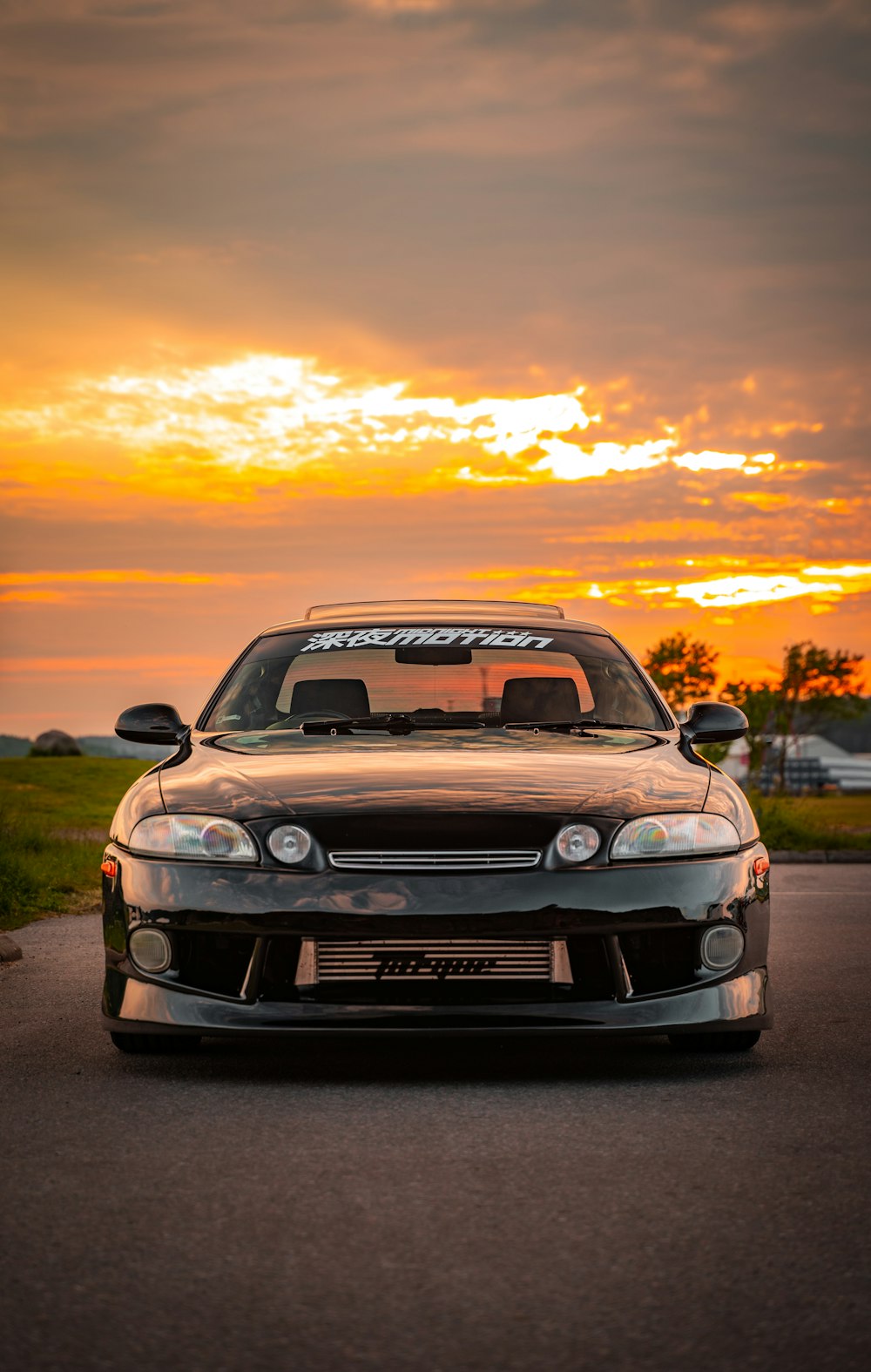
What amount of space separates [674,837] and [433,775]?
0.82m

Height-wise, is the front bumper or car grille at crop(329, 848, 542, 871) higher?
car grille at crop(329, 848, 542, 871)

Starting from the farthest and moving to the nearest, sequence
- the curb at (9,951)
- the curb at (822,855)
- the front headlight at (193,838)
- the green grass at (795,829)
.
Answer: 1. the green grass at (795,829)
2. the curb at (822,855)
3. the curb at (9,951)
4. the front headlight at (193,838)

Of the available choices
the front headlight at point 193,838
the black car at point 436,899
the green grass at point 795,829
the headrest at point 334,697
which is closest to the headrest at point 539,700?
the headrest at point 334,697

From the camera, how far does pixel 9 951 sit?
8.88 meters

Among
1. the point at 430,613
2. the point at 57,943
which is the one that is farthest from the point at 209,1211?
the point at 57,943

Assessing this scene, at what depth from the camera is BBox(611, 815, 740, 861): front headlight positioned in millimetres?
5297

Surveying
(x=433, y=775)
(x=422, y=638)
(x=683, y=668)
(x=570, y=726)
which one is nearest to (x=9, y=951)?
(x=422, y=638)

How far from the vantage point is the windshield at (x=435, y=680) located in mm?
6766

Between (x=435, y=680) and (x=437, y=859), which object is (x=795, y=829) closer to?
(x=435, y=680)

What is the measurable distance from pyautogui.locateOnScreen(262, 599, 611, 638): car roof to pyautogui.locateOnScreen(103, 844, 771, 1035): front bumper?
2289 millimetres

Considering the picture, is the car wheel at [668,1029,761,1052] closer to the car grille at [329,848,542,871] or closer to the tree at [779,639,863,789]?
the car grille at [329,848,542,871]

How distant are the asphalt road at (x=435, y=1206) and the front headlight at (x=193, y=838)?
724 mm

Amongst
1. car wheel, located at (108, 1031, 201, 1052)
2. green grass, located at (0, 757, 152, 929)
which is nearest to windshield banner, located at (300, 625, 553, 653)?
car wheel, located at (108, 1031, 201, 1052)

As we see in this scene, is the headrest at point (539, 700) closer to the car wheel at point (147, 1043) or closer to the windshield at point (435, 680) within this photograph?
the windshield at point (435, 680)
